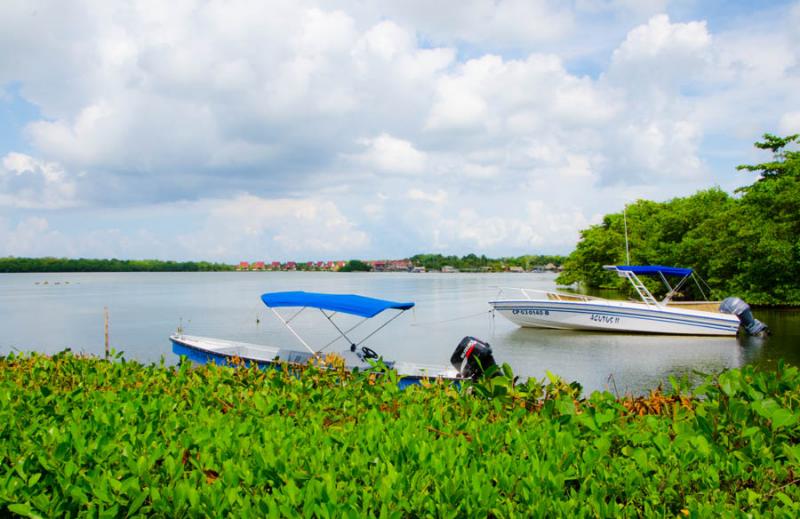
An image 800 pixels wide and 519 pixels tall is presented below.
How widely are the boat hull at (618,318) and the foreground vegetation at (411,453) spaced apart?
80.7ft

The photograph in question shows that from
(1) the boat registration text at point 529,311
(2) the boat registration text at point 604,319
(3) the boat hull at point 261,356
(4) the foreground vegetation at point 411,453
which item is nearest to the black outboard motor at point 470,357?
(3) the boat hull at point 261,356

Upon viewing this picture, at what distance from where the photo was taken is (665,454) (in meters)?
2.60

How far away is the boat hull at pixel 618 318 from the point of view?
2572cm

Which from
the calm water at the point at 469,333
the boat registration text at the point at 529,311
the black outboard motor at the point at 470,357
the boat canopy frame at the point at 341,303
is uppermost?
the boat canopy frame at the point at 341,303

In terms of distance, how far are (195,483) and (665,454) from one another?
2.12 meters

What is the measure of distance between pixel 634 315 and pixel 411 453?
26.5 m

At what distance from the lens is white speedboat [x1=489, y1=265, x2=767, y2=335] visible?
25484 millimetres

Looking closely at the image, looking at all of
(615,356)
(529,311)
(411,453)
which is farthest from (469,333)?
(411,453)

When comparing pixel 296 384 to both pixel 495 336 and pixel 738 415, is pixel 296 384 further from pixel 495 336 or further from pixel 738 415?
pixel 495 336

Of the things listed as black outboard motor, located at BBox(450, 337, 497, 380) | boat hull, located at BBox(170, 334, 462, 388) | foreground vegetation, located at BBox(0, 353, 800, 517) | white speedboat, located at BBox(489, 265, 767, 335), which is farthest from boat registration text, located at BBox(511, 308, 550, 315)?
foreground vegetation, located at BBox(0, 353, 800, 517)

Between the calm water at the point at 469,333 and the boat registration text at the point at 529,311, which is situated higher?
the boat registration text at the point at 529,311

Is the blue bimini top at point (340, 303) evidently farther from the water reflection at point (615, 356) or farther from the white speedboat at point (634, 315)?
the white speedboat at point (634, 315)

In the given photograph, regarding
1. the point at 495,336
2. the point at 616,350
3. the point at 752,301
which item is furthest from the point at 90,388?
the point at 752,301

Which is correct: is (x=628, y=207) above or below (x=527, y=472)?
above
